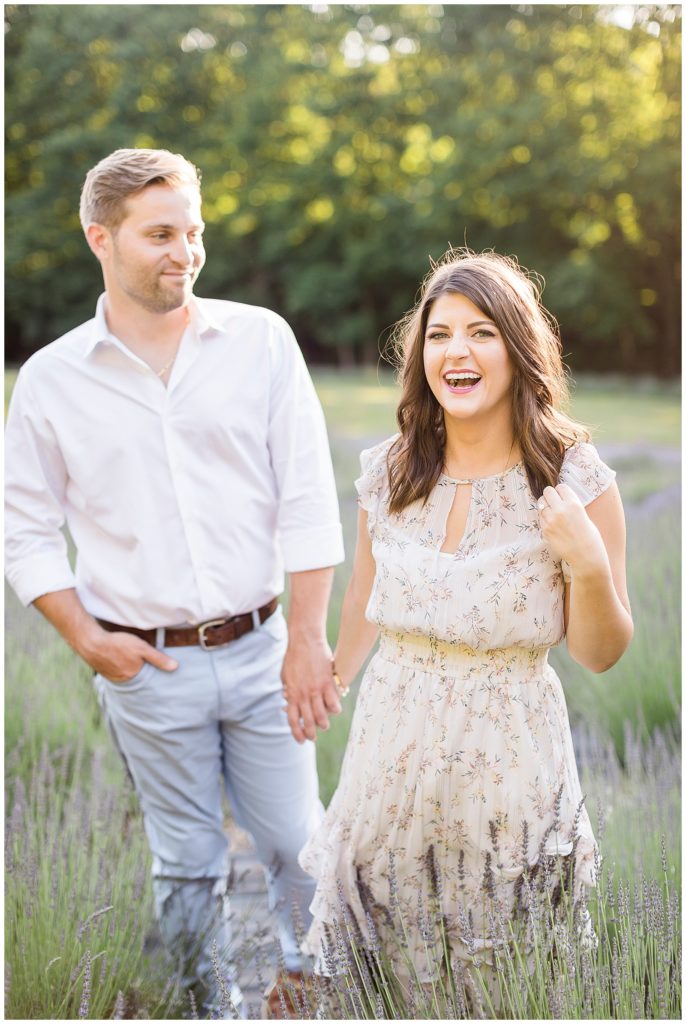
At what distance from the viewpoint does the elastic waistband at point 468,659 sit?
2018 mm

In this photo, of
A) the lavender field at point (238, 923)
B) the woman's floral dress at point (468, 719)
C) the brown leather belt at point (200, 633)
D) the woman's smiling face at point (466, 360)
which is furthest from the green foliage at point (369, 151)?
the woman's floral dress at point (468, 719)

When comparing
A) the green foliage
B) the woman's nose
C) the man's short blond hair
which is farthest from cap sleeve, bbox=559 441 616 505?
the green foliage

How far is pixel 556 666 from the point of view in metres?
4.48

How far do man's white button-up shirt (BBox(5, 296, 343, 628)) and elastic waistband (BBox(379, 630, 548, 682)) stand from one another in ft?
1.94

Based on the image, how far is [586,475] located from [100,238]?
4.50 feet

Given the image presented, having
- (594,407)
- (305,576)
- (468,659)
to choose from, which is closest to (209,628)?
(305,576)

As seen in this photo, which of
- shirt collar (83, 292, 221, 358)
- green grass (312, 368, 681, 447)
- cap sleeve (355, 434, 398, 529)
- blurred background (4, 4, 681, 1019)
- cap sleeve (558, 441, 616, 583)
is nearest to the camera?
cap sleeve (558, 441, 616, 583)

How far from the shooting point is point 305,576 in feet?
8.66

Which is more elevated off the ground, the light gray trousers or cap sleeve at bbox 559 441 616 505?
cap sleeve at bbox 559 441 616 505

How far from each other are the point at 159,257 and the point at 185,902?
5.80 feet

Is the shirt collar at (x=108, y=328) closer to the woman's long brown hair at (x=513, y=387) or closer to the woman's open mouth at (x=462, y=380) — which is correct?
the woman's long brown hair at (x=513, y=387)

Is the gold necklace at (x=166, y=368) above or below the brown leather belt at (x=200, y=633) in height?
above

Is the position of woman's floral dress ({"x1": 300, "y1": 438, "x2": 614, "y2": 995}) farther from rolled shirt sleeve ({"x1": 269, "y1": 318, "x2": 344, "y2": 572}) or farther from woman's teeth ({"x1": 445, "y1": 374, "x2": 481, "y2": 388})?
rolled shirt sleeve ({"x1": 269, "y1": 318, "x2": 344, "y2": 572})

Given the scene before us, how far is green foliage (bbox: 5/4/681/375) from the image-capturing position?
16984 mm
